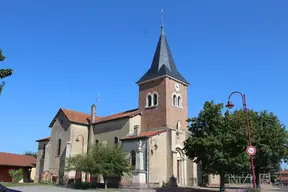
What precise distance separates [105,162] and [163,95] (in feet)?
36.6

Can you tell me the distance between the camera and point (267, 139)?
2783 cm

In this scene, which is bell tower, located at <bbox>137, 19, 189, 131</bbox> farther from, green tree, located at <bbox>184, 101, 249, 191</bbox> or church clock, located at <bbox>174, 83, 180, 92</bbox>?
green tree, located at <bbox>184, 101, 249, 191</bbox>

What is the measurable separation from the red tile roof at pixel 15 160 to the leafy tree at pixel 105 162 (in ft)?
62.5

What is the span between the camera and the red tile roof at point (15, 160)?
42938mm

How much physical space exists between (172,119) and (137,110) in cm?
562

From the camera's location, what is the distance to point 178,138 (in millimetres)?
33219

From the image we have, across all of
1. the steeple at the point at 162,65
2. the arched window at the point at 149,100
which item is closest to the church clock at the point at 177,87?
the steeple at the point at 162,65

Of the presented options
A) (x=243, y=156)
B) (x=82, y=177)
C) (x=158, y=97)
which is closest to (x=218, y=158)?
(x=243, y=156)

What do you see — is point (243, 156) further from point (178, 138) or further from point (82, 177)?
point (82, 177)

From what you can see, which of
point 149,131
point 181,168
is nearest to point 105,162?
point 149,131

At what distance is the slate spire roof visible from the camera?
36278mm

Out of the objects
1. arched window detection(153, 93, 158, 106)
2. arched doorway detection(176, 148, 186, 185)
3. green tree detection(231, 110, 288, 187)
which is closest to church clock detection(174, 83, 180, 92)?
arched window detection(153, 93, 158, 106)

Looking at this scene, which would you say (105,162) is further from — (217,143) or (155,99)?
(217,143)

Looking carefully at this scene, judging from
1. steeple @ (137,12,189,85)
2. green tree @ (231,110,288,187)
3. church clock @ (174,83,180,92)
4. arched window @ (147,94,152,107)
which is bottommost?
green tree @ (231,110,288,187)
